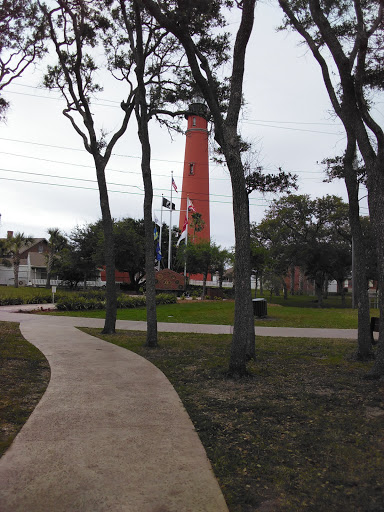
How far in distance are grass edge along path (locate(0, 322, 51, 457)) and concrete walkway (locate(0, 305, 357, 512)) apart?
5.7 inches

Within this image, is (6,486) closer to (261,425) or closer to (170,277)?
(261,425)

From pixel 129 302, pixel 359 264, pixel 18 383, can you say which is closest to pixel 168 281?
pixel 129 302

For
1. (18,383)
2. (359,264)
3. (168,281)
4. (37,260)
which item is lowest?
(18,383)

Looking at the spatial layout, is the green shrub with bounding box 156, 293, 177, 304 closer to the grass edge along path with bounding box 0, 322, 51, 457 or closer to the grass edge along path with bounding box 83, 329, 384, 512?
the grass edge along path with bounding box 0, 322, 51, 457

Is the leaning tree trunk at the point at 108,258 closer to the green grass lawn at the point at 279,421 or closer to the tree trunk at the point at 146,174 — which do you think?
the tree trunk at the point at 146,174

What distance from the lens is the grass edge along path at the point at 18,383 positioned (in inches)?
171

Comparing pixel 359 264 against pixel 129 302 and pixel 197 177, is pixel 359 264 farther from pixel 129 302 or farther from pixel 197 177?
pixel 197 177

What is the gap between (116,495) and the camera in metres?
2.89

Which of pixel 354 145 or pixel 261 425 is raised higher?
pixel 354 145

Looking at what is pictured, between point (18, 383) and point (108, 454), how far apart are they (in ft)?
10.1

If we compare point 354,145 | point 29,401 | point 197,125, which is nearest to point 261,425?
point 29,401

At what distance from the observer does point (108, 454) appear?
3.59 metres

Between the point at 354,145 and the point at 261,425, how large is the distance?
608 centimetres

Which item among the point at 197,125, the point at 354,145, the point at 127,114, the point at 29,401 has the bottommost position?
the point at 29,401
